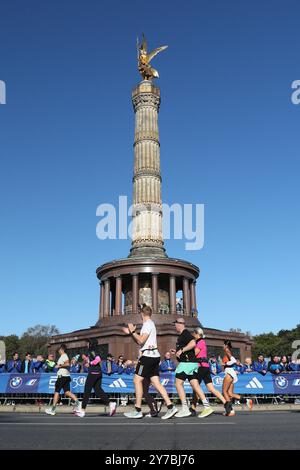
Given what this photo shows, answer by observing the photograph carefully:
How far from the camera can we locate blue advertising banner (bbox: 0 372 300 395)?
16859mm

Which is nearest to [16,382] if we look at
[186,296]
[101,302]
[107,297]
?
[107,297]

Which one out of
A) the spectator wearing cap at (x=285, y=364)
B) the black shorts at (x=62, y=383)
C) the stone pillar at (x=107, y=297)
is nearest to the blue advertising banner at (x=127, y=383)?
the spectator wearing cap at (x=285, y=364)

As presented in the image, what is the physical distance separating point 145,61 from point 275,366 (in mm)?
36138

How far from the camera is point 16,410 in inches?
616

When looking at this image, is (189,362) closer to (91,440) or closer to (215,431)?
(215,431)

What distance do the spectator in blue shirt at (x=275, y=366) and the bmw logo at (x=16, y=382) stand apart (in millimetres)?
9225

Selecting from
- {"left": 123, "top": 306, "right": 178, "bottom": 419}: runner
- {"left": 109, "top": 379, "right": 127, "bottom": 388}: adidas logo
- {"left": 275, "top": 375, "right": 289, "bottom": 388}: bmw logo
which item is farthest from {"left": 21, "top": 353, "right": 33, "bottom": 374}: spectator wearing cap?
{"left": 123, "top": 306, "right": 178, "bottom": 419}: runner

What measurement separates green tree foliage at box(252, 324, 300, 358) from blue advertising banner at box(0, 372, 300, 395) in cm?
6339

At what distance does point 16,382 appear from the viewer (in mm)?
17109

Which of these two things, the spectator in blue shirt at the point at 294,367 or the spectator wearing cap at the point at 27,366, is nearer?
the spectator wearing cap at the point at 27,366

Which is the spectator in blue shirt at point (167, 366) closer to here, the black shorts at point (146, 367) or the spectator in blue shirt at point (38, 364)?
the spectator in blue shirt at point (38, 364)

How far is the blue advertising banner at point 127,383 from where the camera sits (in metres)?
16.9
